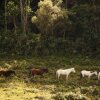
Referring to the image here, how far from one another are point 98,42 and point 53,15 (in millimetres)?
6296

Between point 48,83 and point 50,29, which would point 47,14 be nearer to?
point 50,29

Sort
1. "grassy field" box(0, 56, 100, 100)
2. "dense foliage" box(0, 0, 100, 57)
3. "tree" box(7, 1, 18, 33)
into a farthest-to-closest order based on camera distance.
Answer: "tree" box(7, 1, 18, 33) < "dense foliage" box(0, 0, 100, 57) < "grassy field" box(0, 56, 100, 100)

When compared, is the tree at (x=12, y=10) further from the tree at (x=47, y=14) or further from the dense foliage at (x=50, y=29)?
the tree at (x=47, y=14)

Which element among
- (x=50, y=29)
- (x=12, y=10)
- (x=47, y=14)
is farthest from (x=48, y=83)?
(x=12, y=10)

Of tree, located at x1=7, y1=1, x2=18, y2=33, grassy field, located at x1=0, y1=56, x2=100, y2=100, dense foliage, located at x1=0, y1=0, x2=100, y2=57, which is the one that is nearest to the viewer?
grassy field, located at x1=0, y1=56, x2=100, y2=100

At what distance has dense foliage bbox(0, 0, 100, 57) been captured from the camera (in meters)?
43.1

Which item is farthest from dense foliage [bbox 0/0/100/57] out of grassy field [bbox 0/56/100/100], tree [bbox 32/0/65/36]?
grassy field [bbox 0/56/100/100]

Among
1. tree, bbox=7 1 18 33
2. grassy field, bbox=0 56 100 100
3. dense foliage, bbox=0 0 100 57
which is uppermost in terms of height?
tree, bbox=7 1 18 33

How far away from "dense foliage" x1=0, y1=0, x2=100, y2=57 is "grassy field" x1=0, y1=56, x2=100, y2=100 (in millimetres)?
3827

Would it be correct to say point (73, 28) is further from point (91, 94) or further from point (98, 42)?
point (91, 94)

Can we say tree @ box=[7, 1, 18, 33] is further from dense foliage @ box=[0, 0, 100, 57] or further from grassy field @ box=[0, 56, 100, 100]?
grassy field @ box=[0, 56, 100, 100]

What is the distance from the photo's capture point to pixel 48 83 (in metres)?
29.7

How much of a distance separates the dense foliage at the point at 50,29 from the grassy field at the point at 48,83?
151 inches

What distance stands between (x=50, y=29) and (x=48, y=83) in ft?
52.0
